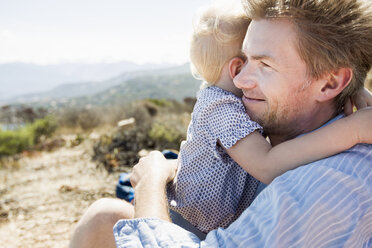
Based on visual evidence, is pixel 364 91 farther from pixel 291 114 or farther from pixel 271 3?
pixel 271 3

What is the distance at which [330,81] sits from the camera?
4.56 ft

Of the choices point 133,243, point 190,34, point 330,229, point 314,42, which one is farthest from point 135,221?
point 190,34

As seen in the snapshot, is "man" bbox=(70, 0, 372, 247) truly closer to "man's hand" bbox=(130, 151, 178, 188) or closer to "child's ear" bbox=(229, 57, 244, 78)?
"man's hand" bbox=(130, 151, 178, 188)

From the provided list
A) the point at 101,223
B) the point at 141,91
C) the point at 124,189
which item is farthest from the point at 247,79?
the point at 141,91

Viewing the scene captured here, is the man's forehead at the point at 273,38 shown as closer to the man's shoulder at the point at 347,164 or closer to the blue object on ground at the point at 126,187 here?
the man's shoulder at the point at 347,164

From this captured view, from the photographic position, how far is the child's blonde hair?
64.3 inches

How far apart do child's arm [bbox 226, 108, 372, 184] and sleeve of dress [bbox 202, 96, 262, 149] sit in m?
0.03

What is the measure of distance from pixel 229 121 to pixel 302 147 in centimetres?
34

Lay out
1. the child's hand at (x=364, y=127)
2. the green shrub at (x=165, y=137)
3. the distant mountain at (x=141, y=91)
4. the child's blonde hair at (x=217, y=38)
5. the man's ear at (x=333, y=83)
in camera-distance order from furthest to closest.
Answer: the distant mountain at (x=141, y=91), the green shrub at (x=165, y=137), the child's blonde hair at (x=217, y=38), the man's ear at (x=333, y=83), the child's hand at (x=364, y=127)

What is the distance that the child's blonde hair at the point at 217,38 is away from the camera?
1.63 m

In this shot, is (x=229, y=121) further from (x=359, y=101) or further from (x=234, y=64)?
(x=359, y=101)

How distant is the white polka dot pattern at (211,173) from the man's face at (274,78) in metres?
0.08

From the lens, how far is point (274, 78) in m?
1.36

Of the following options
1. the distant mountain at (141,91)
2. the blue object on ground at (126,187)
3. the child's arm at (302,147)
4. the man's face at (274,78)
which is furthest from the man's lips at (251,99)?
the distant mountain at (141,91)
